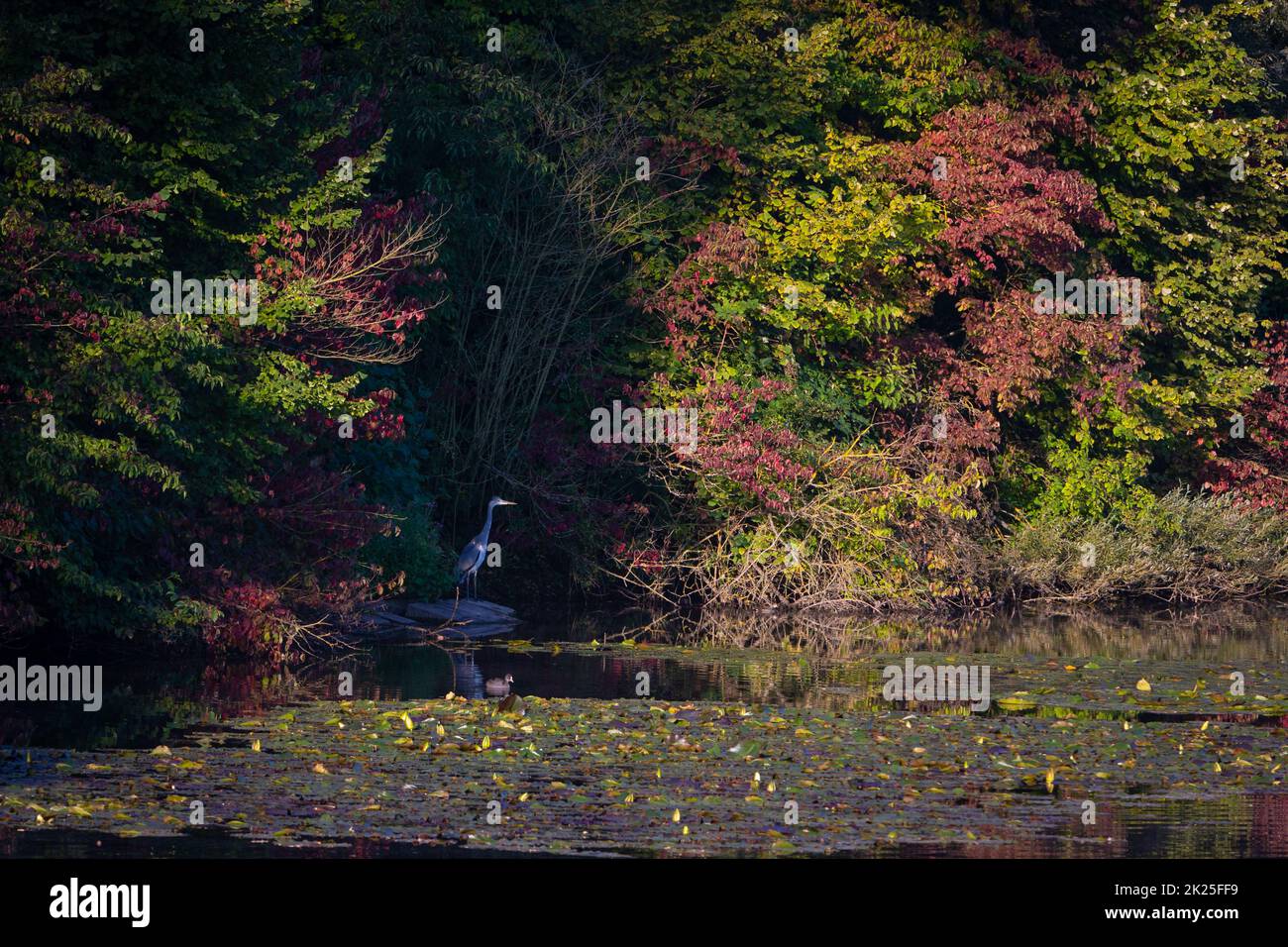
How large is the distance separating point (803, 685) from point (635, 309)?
36.4 ft

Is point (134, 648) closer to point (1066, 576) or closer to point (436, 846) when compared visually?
point (436, 846)

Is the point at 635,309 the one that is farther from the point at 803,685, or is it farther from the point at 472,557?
the point at 803,685

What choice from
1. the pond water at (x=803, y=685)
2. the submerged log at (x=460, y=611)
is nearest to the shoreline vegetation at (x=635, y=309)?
the submerged log at (x=460, y=611)

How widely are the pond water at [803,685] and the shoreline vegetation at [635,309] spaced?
1571 millimetres

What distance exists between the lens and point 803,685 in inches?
679

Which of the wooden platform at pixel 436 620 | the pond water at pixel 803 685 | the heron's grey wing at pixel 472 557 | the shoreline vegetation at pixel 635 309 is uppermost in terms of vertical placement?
the shoreline vegetation at pixel 635 309

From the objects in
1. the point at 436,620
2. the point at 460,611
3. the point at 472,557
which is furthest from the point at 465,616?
the point at 472,557

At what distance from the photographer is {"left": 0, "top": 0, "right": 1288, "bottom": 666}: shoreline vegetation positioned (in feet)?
59.6

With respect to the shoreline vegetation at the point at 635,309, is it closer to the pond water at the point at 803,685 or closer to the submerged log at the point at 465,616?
the submerged log at the point at 465,616

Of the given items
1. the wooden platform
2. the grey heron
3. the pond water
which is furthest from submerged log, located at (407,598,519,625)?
the pond water

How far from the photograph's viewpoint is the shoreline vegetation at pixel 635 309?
18.2 m

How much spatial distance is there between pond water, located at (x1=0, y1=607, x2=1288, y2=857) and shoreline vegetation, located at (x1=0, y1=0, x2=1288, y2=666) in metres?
1.57

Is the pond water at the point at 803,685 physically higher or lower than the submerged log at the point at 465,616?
lower

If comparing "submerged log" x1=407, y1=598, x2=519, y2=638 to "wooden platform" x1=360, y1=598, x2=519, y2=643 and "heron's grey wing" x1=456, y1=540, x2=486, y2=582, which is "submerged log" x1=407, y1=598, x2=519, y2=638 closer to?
"wooden platform" x1=360, y1=598, x2=519, y2=643
